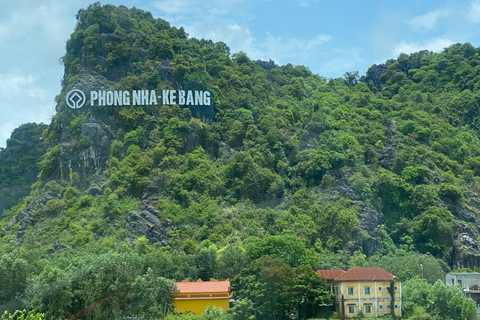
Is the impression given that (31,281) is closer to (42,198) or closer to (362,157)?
(42,198)

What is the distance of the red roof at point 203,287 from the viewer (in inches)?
2192

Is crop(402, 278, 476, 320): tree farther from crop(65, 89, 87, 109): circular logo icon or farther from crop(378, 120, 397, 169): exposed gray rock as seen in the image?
crop(65, 89, 87, 109): circular logo icon

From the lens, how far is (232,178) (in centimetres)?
8050

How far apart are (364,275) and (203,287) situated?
42.1 feet

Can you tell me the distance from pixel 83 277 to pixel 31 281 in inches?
139

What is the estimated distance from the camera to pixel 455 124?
4053 inches

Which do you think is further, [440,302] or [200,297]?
[200,297]

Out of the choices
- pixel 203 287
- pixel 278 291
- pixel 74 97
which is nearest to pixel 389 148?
pixel 74 97

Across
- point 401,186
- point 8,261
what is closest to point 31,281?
point 8,261

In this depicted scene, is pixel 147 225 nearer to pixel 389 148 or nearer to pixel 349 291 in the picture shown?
pixel 349 291

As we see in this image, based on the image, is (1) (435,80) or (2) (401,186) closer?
(2) (401,186)

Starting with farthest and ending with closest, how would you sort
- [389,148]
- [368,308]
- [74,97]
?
[389,148]
[74,97]
[368,308]

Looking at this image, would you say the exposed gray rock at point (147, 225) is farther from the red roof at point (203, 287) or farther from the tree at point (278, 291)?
the tree at point (278, 291)

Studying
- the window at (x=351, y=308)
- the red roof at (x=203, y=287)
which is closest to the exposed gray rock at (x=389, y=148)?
the window at (x=351, y=308)
